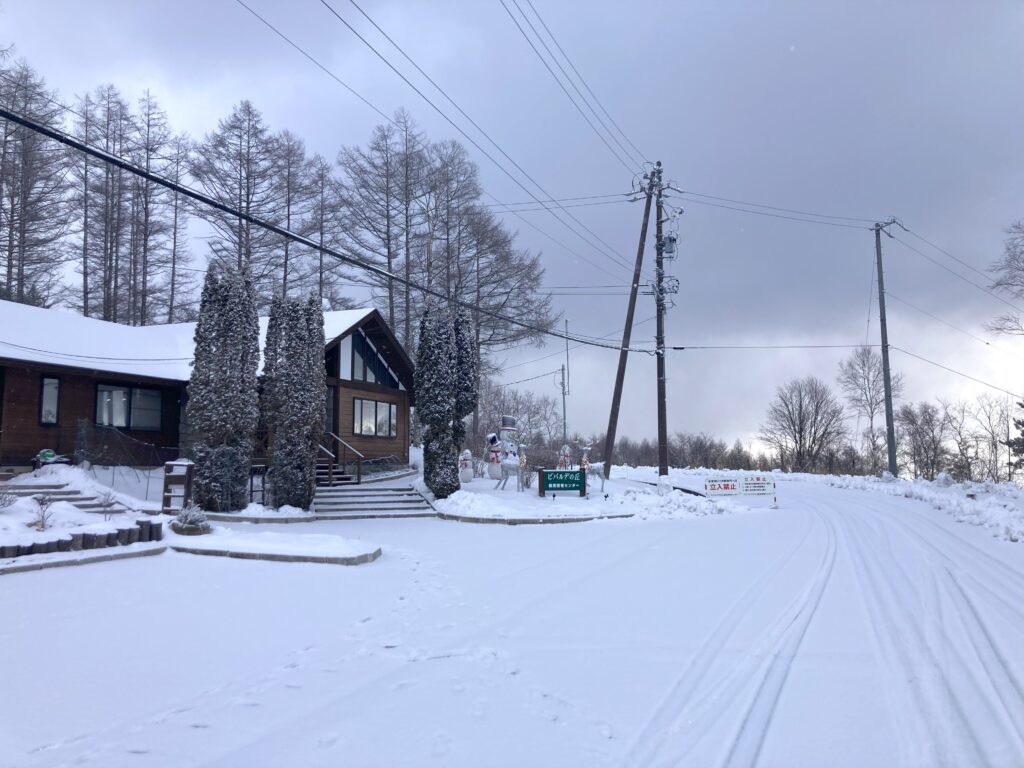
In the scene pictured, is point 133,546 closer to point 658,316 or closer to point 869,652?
point 869,652

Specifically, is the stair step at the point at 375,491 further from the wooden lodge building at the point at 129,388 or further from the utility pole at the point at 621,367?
the utility pole at the point at 621,367

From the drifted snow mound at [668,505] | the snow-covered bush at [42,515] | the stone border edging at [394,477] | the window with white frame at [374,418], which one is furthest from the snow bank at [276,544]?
the window with white frame at [374,418]

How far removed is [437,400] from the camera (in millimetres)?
19172

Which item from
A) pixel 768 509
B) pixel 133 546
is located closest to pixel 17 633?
pixel 133 546

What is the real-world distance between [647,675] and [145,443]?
19.4 meters

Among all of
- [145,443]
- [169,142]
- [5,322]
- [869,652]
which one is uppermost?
[169,142]

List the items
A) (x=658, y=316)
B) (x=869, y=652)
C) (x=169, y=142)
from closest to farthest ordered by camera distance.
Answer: (x=869, y=652)
(x=658, y=316)
(x=169, y=142)

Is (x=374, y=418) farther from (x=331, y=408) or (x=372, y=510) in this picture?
(x=372, y=510)

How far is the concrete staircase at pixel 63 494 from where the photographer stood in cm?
1332

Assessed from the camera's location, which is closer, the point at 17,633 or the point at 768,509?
the point at 17,633

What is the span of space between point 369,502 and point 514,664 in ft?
44.5

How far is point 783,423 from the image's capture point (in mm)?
66812

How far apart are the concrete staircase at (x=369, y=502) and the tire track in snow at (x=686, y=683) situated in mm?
A: 10722

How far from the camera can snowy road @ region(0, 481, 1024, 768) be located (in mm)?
4219
